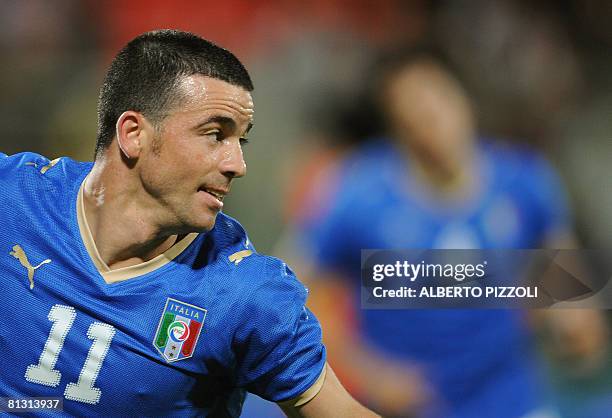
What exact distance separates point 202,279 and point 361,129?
1647 millimetres

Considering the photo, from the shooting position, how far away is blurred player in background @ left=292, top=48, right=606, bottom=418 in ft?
11.1

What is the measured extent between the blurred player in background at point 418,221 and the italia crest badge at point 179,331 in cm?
154

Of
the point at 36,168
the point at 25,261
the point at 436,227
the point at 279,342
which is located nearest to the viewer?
the point at 279,342

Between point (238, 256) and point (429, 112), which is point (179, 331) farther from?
point (429, 112)

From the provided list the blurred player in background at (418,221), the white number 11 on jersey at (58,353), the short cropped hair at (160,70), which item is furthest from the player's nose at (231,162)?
the blurred player in background at (418,221)

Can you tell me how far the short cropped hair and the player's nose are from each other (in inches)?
5.8

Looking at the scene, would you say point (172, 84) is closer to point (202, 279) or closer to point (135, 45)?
point (135, 45)

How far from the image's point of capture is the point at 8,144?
346cm

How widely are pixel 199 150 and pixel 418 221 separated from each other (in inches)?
67.7

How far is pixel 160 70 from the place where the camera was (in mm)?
1872

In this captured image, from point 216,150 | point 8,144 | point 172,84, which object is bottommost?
point 216,150

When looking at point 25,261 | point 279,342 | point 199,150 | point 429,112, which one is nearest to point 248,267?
point 279,342

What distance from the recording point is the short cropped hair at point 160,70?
6.09 feet

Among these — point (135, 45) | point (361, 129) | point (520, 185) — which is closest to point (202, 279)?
point (135, 45)
